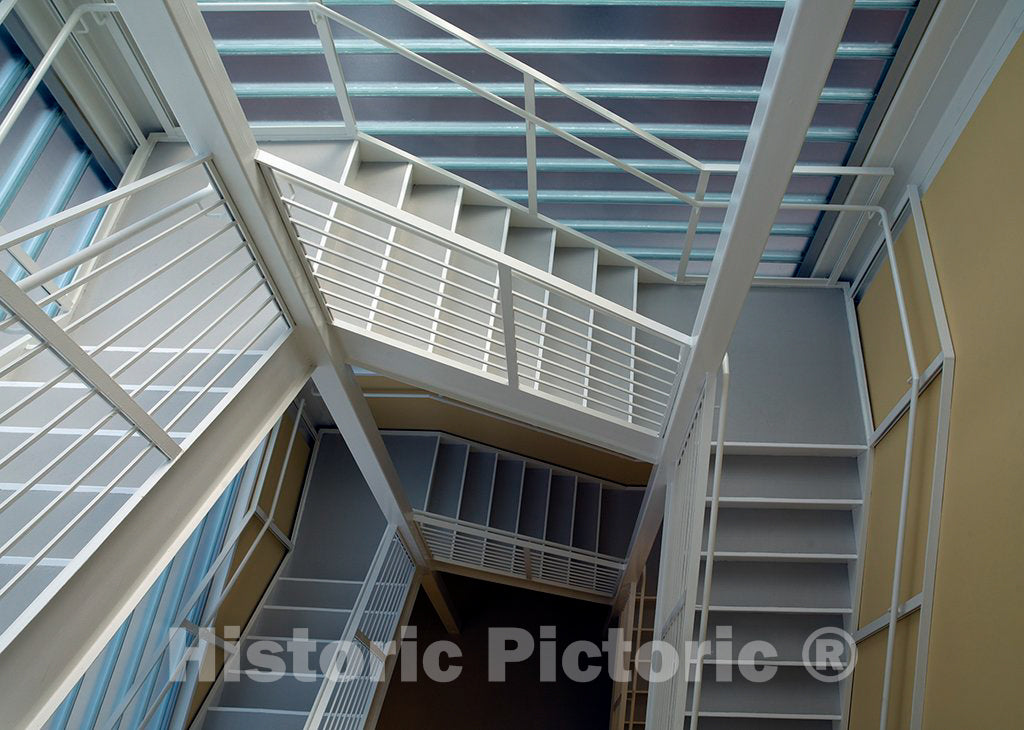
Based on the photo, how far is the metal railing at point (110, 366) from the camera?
1798mm

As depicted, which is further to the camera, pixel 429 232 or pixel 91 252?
pixel 429 232

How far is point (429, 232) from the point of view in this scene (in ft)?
8.20

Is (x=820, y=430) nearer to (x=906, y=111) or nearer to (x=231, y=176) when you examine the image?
(x=906, y=111)

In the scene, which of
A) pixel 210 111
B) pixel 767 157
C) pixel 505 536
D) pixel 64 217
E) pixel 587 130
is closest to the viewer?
pixel 64 217

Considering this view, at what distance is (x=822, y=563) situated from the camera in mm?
4074

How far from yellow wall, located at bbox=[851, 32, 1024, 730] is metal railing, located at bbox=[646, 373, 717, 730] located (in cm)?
97

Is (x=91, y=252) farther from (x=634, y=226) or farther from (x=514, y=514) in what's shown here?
(x=514, y=514)

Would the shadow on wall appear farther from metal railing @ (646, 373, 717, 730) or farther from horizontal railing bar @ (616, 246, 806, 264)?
metal railing @ (646, 373, 717, 730)

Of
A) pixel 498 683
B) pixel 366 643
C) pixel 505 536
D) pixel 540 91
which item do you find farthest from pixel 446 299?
pixel 498 683

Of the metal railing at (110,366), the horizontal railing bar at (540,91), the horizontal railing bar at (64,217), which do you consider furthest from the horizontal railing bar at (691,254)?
the horizontal railing bar at (64,217)

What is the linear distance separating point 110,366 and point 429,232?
137 cm

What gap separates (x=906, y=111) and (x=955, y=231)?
0.70 meters

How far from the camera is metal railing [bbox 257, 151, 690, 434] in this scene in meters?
2.51

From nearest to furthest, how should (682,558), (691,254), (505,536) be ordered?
(682,558)
(691,254)
(505,536)
